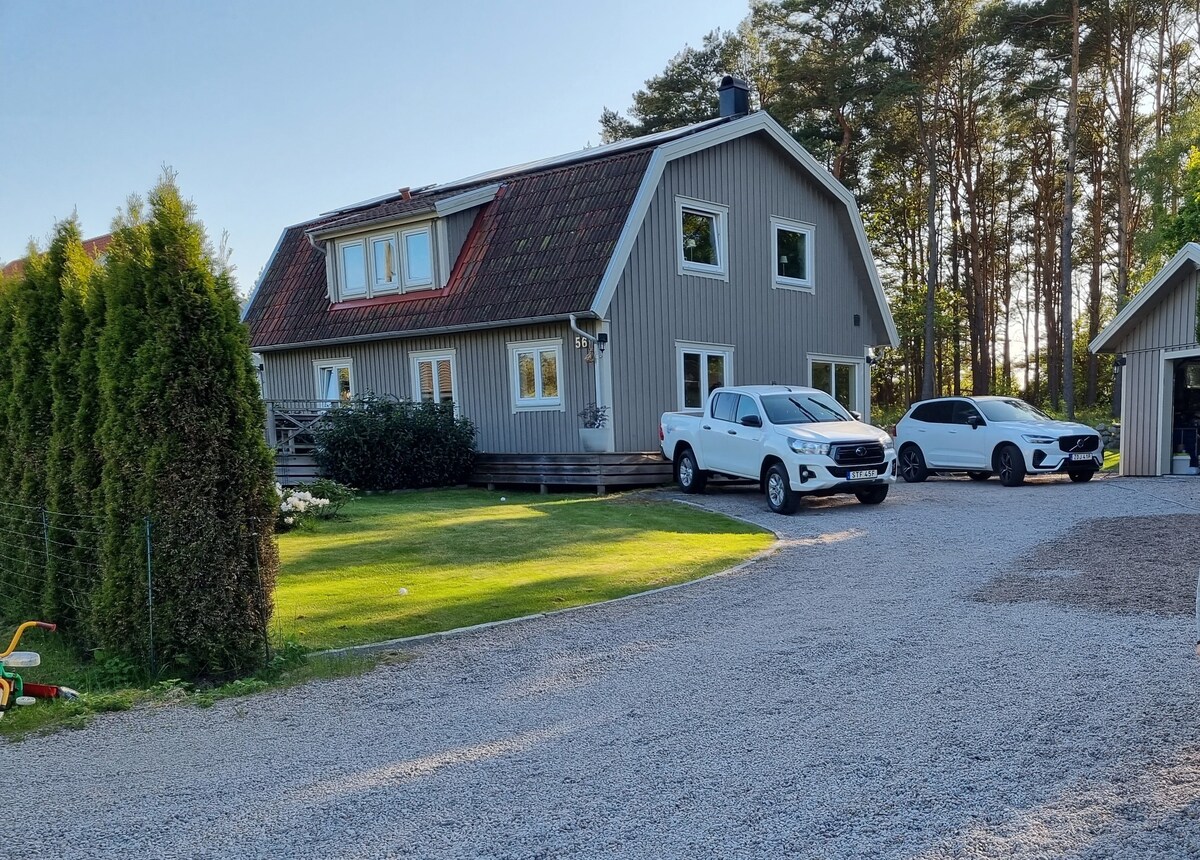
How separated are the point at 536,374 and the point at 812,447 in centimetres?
770

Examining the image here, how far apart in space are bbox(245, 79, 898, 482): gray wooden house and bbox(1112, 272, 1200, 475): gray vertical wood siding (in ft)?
21.0

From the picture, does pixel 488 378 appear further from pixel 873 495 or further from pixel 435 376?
pixel 873 495

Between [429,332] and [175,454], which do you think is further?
[429,332]

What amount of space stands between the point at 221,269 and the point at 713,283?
53.4 ft

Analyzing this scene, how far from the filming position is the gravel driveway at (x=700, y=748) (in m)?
4.30

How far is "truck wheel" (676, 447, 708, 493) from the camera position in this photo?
18.6 m

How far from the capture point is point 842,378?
26422mm

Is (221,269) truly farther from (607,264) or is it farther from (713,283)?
(713,283)

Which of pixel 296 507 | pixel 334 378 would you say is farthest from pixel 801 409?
pixel 334 378

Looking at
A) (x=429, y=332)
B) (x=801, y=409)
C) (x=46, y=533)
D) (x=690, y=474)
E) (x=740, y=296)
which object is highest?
(x=740, y=296)

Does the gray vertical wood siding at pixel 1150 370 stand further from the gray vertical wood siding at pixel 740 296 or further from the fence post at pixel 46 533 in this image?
the fence post at pixel 46 533

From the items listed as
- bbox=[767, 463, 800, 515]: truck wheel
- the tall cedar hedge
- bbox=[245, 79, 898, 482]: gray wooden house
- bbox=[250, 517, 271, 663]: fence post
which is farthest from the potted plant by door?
bbox=[250, 517, 271, 663]: fence post

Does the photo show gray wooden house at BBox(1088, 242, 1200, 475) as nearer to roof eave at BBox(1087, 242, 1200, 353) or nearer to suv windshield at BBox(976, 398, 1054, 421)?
roof eave at BBox(1087, 242, 1200, 353)

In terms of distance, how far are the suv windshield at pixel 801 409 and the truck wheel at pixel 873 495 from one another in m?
1.26
